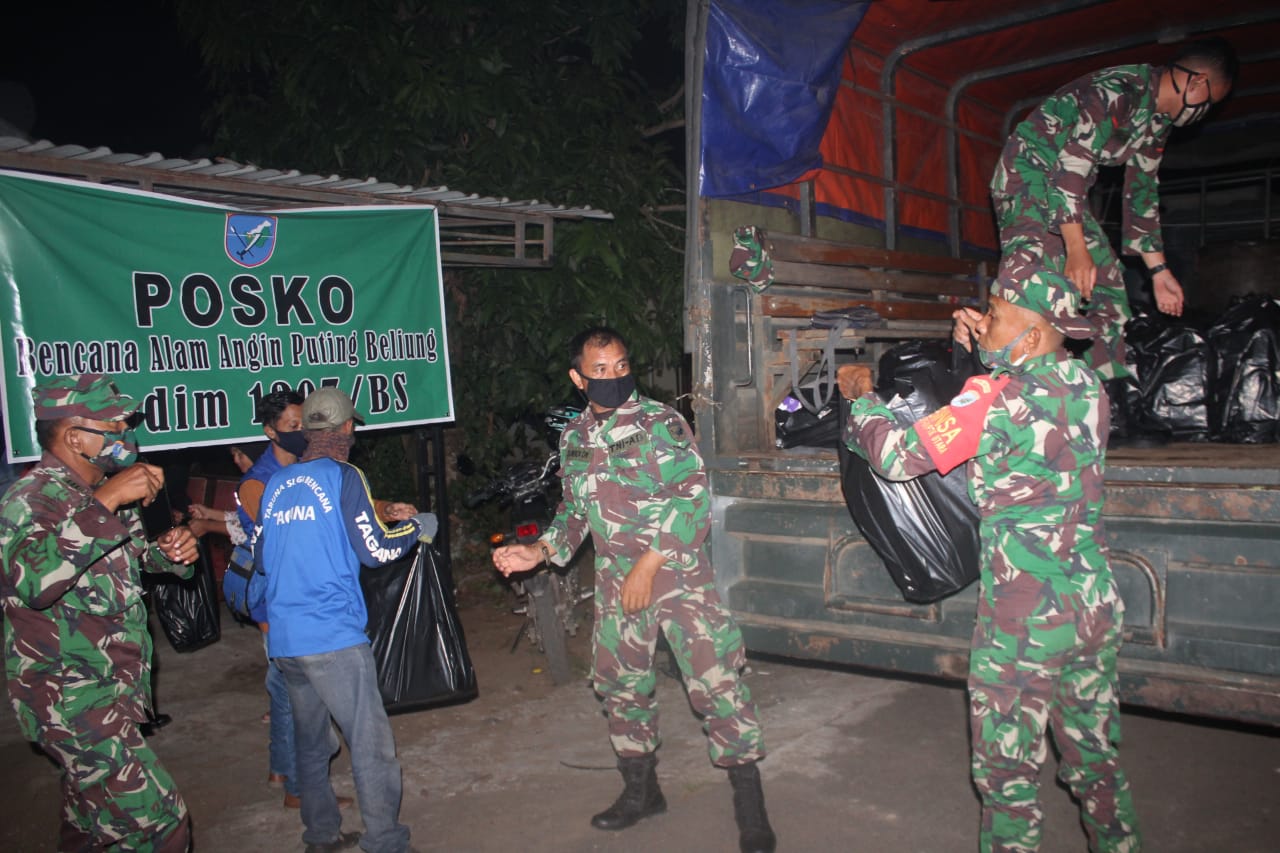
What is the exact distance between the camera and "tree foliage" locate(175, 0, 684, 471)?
648 centimetres

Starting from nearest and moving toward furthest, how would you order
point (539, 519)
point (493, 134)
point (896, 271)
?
point (539, 519), point (896, 271), point (493, 134)

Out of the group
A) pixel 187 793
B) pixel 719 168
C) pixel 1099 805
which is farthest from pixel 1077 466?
pixel 187 793

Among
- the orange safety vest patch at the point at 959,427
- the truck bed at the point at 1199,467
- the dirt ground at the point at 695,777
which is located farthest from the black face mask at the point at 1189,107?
the dirt ground at the point at 695,777

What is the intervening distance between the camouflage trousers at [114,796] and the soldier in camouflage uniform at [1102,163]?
361 centimetres

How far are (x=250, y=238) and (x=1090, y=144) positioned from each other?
12.8ft

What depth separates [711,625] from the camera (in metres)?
3.21

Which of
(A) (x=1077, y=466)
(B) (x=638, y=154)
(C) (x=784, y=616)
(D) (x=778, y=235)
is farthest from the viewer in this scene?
(B) (x=638, y=154)

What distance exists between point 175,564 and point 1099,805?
3.20 m

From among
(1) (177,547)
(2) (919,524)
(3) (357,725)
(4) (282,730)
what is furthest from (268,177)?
(2) (919,524)

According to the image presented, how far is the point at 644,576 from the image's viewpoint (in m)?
3.11

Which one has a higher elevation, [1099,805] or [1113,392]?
[1113,392]

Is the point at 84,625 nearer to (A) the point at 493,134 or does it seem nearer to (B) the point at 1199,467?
(B) the point at 1199,467

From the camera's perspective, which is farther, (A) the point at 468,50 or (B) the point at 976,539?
(A) the point at 468,50

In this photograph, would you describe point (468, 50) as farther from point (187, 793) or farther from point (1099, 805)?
point (1099, 805)
